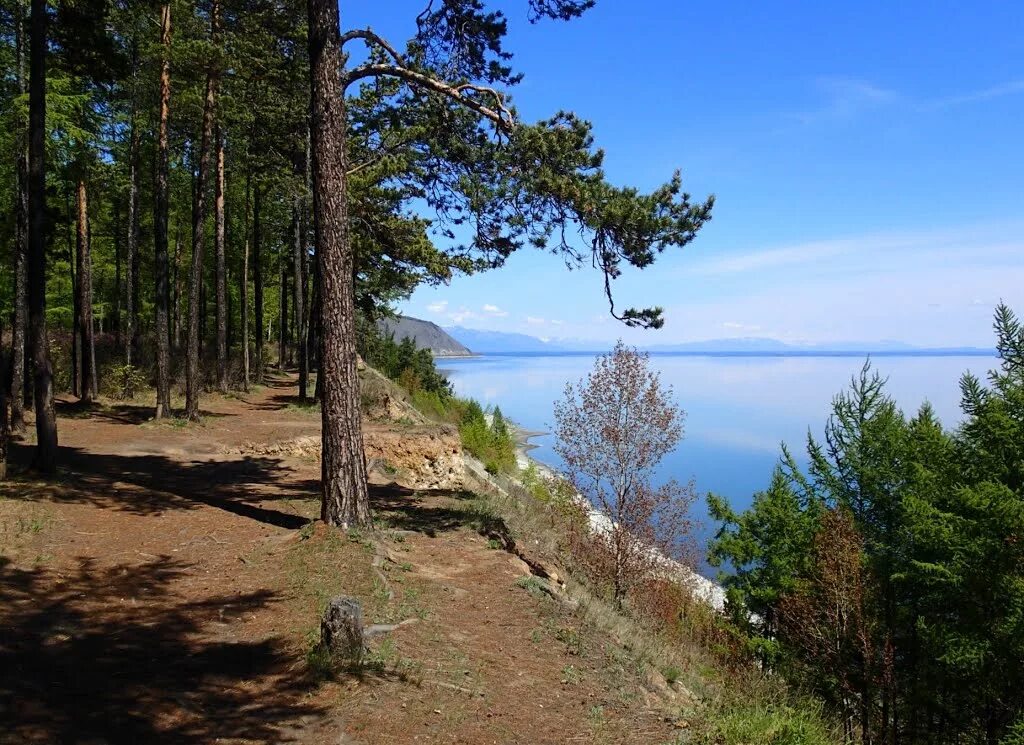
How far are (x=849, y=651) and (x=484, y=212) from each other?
15.9m

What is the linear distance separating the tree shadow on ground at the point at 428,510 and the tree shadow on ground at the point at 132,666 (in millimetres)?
3798

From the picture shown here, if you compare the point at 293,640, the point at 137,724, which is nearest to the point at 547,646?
the point at 293,640

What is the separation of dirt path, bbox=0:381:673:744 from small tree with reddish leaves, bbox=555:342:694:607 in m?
4.05

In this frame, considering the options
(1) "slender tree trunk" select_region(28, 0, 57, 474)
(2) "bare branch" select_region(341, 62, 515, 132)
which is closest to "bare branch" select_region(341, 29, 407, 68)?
(2) "bare branch" select_region(341, 62, 515, 132)

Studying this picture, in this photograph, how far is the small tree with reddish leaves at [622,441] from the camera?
13.6 metres

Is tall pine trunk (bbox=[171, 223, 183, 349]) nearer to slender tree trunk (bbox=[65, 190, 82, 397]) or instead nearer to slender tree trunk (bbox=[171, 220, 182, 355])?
slender tree trunk (bbox=[171, 220, 182, 355])

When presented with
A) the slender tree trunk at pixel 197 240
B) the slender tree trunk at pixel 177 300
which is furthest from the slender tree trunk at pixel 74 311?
the slender tree trunk at pixel 197 240

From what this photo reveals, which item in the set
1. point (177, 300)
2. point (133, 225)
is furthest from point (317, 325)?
point (133, 225)

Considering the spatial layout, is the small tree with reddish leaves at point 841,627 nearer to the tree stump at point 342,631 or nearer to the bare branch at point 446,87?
the bare branch at point 446,87

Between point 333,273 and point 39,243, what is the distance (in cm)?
540

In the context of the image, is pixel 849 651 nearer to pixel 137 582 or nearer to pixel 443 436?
pixel 443 436

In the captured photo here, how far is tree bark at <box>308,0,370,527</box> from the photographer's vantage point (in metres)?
8.19

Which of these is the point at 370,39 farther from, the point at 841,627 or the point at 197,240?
the point at 841,627

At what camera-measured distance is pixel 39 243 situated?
1004 cm
